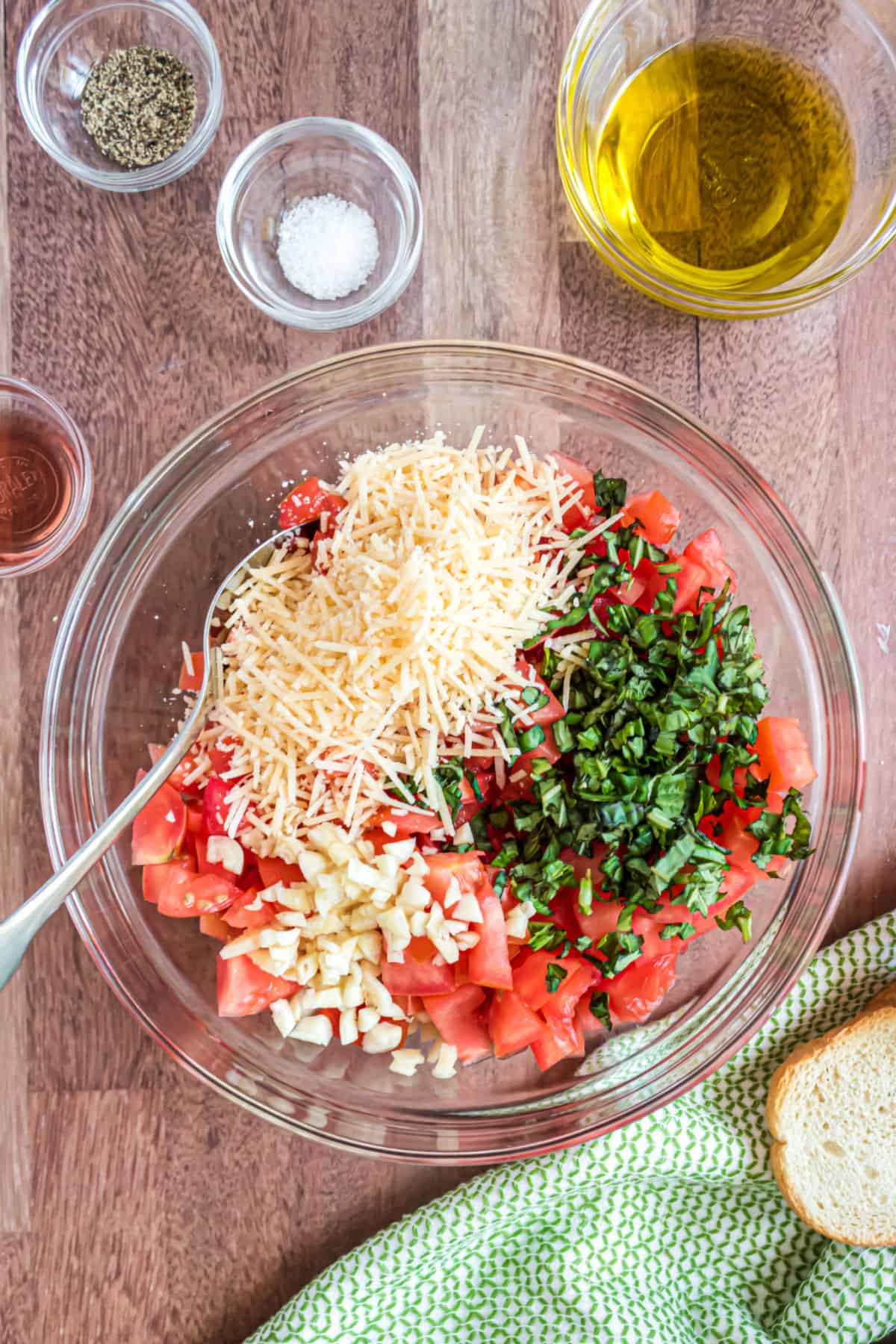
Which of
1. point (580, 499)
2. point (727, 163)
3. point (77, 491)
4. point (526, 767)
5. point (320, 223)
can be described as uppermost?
point (320, 223)

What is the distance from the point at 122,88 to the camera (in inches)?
73.7

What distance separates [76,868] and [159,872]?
0.52 ft

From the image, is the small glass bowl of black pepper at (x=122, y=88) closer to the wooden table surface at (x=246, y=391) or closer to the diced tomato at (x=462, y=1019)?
the wooden table surface at (x=246, y=391)

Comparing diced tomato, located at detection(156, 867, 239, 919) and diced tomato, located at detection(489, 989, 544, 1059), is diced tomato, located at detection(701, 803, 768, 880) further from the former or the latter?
diced tomato, located at detection(156, 867, 239, 919)

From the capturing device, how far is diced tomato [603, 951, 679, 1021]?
1602 millimetres

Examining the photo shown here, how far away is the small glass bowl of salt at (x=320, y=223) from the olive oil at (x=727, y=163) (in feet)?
1.16

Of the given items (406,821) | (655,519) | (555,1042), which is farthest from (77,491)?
(555,1042)

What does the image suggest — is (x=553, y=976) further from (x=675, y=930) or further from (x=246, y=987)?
(x=246, y=987)

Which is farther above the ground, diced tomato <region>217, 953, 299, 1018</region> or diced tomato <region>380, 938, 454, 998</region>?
diced tomato <region>217, 953, 299, 1018</region>

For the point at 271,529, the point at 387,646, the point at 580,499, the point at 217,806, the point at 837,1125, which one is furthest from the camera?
the point at 837,1125

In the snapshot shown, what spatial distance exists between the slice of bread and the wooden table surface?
0.20 m

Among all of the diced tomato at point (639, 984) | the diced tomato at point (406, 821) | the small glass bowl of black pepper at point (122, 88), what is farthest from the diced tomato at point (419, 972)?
the small glass bowl of black pepper at point (122, 88)

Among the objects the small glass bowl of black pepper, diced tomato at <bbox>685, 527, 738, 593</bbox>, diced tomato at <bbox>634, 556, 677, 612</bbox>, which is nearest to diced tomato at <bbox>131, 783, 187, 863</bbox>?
diced tomato at <bbox>634, 556, 677, 612</bbox>

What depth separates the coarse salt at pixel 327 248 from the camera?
186cm
